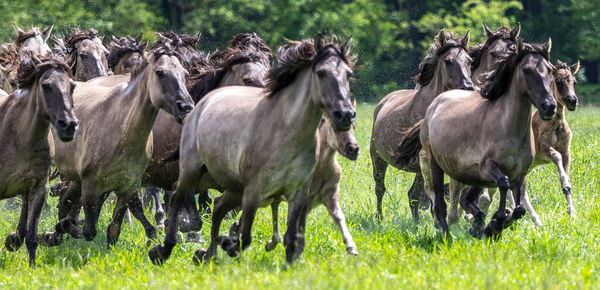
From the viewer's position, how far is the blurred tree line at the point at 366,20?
41656 mm

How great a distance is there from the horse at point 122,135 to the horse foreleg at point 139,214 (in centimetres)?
1

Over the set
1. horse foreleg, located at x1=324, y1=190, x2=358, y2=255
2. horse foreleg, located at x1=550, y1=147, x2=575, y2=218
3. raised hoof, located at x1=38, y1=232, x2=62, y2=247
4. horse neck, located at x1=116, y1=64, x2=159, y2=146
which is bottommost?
horse foreleg, located at x1=550, y1=147, x2=575, y2=218

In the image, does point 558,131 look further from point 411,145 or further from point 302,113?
point 302,113

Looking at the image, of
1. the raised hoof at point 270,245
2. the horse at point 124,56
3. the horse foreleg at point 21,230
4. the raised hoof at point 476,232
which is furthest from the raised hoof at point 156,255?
the horse at point 124,56

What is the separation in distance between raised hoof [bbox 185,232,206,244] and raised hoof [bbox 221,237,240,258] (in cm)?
181

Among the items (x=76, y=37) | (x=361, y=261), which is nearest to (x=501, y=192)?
(x=361, y=261)

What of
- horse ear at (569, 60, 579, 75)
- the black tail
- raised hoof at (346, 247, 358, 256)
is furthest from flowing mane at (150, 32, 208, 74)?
horse ear at (569, 60, 579, 75)

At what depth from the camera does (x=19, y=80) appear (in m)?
9.62

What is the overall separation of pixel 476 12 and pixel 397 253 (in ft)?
128

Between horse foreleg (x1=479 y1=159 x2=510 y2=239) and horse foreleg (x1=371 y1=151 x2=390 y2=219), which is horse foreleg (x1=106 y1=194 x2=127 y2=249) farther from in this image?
horse foreleg (x1=371 y1=151 x2=390 y2=219)

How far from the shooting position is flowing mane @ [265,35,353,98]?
8.12m

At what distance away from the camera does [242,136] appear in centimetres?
851

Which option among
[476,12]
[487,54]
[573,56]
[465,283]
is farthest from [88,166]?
[573,56]

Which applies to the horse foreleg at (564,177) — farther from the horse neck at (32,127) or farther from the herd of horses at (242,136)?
the horse neck at (32,127)
